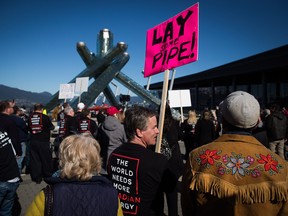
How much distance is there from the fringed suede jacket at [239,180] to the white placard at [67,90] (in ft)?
40.9

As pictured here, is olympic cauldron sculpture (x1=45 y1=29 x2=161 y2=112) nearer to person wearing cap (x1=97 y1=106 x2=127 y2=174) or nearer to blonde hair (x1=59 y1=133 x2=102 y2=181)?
person wearing cap (x1=97 y1=106 x2=127 y2=174)

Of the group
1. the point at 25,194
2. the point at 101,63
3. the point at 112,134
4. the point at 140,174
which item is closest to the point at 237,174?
the point at 140,174

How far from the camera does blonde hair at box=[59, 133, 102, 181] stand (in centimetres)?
183

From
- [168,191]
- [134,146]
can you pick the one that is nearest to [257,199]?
[168,191]

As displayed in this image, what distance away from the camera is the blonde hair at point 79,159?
183 cm

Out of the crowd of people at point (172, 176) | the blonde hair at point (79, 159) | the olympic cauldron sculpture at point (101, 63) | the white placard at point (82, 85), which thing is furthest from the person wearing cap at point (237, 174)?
the olympic cauldron sculpture at point (101, 63)

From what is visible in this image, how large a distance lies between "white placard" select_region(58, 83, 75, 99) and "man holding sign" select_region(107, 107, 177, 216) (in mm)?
11589

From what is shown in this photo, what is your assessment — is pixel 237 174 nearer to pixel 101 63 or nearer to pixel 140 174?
pixel 140 174

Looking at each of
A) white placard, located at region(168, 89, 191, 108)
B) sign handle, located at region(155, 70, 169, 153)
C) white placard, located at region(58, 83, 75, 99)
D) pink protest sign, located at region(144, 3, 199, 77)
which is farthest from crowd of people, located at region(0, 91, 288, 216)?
white placard, located at region(58, 83, 75, 99)

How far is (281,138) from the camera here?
25.5 feet

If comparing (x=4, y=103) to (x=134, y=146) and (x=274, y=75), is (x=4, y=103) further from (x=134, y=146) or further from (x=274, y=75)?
(x=274, y=75)

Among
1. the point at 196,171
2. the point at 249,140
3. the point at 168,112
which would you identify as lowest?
the point at 196,171

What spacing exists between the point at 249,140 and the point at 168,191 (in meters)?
0.83

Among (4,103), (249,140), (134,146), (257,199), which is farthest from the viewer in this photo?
(4,103)
